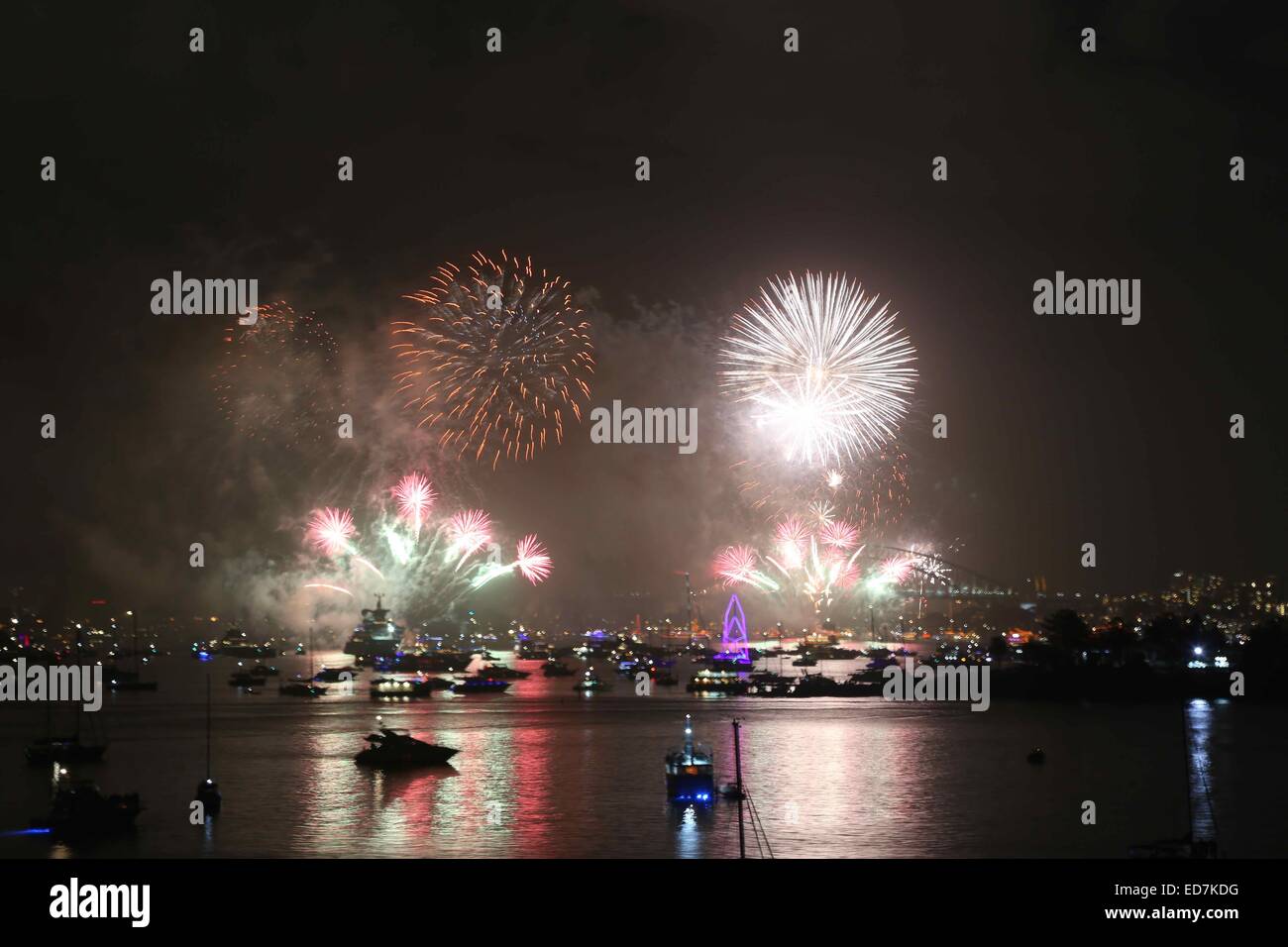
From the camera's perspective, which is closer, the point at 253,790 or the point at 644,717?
the point at 253,790

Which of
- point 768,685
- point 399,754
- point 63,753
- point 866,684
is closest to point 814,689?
point 768,685

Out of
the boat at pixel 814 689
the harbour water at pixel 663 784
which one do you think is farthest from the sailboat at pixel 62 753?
the boat at pixel 814 689

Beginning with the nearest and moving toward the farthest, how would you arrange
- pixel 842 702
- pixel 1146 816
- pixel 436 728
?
pixel 1146 816 → pixel 436 728 → pixel 842 702

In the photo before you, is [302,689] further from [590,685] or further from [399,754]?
[399,754]

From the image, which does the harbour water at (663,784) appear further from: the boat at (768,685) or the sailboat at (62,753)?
the boat at (768,685)
